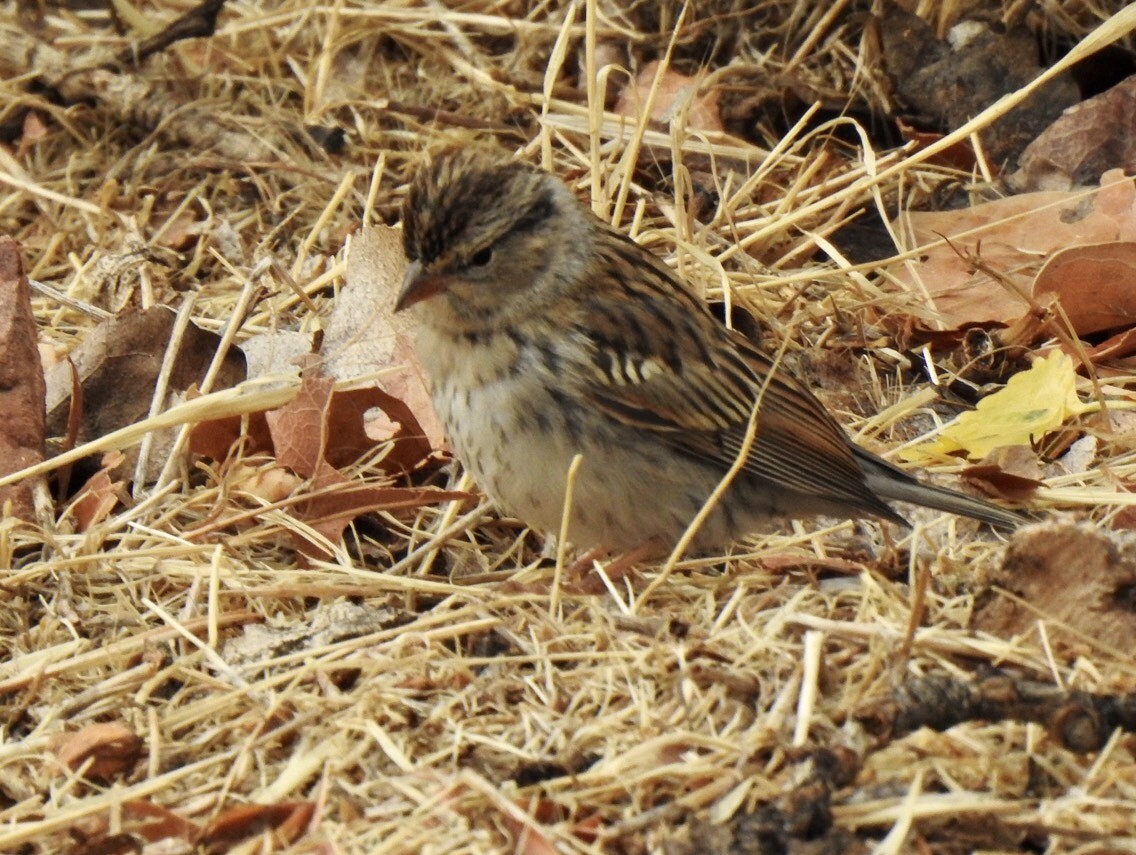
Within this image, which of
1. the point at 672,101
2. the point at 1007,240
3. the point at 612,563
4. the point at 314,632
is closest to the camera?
the point at 314,632

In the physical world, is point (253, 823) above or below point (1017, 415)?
below

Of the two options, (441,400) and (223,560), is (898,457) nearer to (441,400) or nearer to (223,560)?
(441,400)

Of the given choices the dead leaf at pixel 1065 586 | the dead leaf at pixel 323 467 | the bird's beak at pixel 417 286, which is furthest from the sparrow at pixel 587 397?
the dead leaf at pixel 1065 586

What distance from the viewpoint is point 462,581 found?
3.87 m

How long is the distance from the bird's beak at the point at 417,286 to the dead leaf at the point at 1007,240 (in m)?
1.59

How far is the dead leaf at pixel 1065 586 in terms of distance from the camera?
3.08 metres

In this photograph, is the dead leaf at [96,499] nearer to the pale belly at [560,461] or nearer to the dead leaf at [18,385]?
the dead leaf at [18,385]

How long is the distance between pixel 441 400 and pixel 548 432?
27cm

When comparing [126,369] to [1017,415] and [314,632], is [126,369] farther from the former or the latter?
[1017,415]

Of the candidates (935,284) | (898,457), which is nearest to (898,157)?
(935,284)

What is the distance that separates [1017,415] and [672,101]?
1890mm

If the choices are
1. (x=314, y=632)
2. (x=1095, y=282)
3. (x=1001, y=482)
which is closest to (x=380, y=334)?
(x=314, y=632)

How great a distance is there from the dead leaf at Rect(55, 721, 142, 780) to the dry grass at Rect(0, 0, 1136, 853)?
0.06 feet

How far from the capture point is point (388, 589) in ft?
12.0
